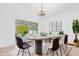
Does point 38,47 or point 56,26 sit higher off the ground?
point 56,26

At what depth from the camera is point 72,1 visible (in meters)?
1.83

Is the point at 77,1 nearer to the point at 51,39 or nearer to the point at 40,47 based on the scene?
the point at 51,39

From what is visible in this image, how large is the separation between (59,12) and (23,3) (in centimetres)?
60

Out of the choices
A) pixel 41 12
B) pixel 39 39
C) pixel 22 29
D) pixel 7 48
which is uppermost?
pixel 41 12

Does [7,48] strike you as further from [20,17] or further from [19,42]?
[20,17]

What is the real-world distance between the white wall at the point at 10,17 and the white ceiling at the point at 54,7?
82 mm

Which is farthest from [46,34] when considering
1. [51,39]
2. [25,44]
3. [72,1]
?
[72,1]

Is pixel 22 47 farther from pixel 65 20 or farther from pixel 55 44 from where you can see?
pixel 65 20

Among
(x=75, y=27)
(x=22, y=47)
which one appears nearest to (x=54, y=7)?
(x=75, y=27)

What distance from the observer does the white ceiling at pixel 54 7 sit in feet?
5.92

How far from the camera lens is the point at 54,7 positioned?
1812 mm

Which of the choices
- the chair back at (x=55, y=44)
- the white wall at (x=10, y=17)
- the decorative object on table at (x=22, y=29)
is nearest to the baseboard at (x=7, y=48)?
the white wall at (x=10, y=17)

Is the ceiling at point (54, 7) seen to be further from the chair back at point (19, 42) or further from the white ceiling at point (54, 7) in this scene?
the chair back at point (19, 42)

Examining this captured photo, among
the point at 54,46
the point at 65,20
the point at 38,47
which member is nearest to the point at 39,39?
the point at 38,47
